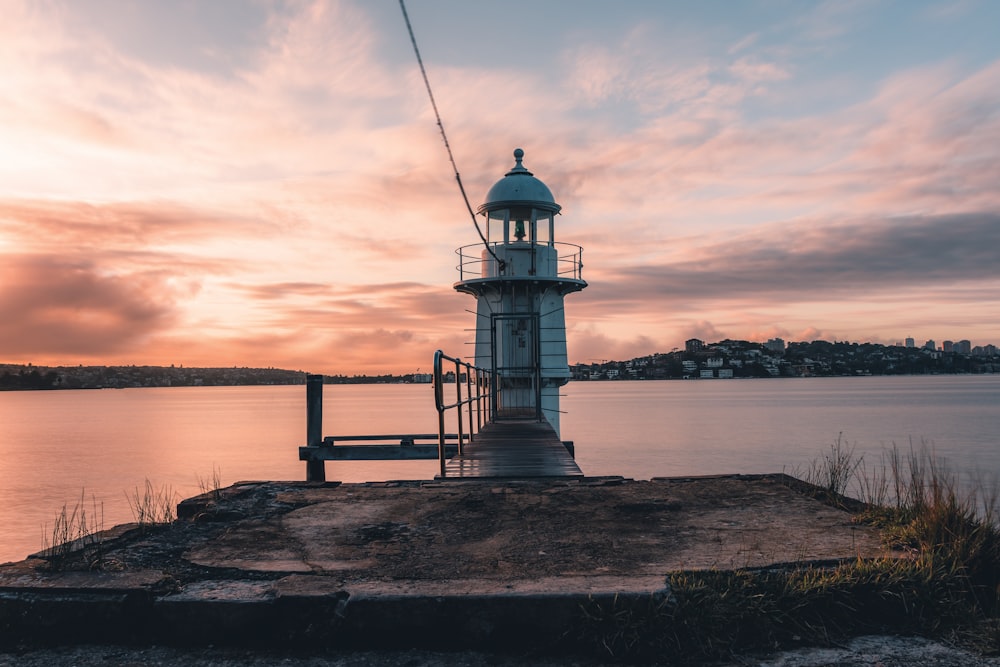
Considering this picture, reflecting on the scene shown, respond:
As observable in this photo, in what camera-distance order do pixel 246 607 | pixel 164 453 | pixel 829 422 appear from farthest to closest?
pixel 829 422 < pixel 164 453 < pixel 246 607

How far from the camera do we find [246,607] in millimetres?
3201

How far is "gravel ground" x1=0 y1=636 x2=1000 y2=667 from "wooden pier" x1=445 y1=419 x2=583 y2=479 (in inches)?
167

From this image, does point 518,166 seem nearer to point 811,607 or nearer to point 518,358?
point 518,358

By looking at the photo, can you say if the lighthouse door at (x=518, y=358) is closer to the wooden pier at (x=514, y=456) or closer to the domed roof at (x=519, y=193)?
the domed roof at (x=519, y=193)

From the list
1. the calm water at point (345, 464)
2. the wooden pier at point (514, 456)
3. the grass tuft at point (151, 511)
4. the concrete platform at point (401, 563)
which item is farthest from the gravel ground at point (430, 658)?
the calm water at point (345, 464)

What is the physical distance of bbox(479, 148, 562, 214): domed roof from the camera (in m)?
17.0

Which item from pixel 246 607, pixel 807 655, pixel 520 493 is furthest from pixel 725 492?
pixel 246 607

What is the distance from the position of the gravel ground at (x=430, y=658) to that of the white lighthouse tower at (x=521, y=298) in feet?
44.1

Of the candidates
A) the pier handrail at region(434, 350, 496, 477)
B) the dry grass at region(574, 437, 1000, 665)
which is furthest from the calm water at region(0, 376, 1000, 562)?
the dry grass at region(574, 437, 1000, 665)

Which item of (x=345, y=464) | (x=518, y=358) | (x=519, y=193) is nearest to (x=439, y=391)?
(x=518, y=358)

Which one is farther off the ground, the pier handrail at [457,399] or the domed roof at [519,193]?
the domed roof at [519,193]

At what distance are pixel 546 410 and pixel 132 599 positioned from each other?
45.8ft

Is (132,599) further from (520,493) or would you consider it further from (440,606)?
(520,493)

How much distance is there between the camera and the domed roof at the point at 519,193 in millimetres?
17031
